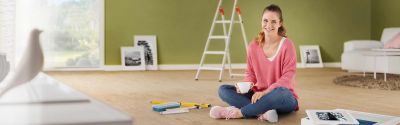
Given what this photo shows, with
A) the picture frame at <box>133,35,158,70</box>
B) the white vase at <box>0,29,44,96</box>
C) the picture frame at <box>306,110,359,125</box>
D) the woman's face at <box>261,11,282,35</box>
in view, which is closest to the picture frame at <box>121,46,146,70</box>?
the picture frame at <box>133,35,158,70</box>

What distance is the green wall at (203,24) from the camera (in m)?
7.88

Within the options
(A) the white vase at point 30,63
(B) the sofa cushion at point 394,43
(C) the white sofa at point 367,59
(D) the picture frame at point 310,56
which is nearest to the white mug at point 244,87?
(A) the white vase at point 30,63

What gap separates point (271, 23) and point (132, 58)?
4.81 metres

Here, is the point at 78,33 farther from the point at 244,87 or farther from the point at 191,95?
the point at 244,87

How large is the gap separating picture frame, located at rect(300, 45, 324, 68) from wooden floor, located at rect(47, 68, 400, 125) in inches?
76.7

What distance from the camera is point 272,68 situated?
330 cm

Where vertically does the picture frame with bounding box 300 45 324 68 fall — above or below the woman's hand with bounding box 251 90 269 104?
above

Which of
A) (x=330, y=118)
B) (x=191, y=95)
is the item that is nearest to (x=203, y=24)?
(x=191, y=95)

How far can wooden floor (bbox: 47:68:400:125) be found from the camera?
3.32 meters

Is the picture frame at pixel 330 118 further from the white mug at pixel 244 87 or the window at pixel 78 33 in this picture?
the window at pixel 78 33

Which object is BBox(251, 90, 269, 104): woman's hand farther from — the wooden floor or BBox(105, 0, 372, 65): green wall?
BBox(105, 0, 372, 65): green wall

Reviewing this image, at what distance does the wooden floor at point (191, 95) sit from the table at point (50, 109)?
4.70 ft

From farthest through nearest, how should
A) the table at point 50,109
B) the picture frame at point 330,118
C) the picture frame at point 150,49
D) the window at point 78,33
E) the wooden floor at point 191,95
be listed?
the picture frame at point 150,49, the window at point 78,33, the wooden floor at point 191,95, the picture frame at point 330,118, the table at point 50,109

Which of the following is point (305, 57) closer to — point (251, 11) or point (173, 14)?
point (251, 11)
